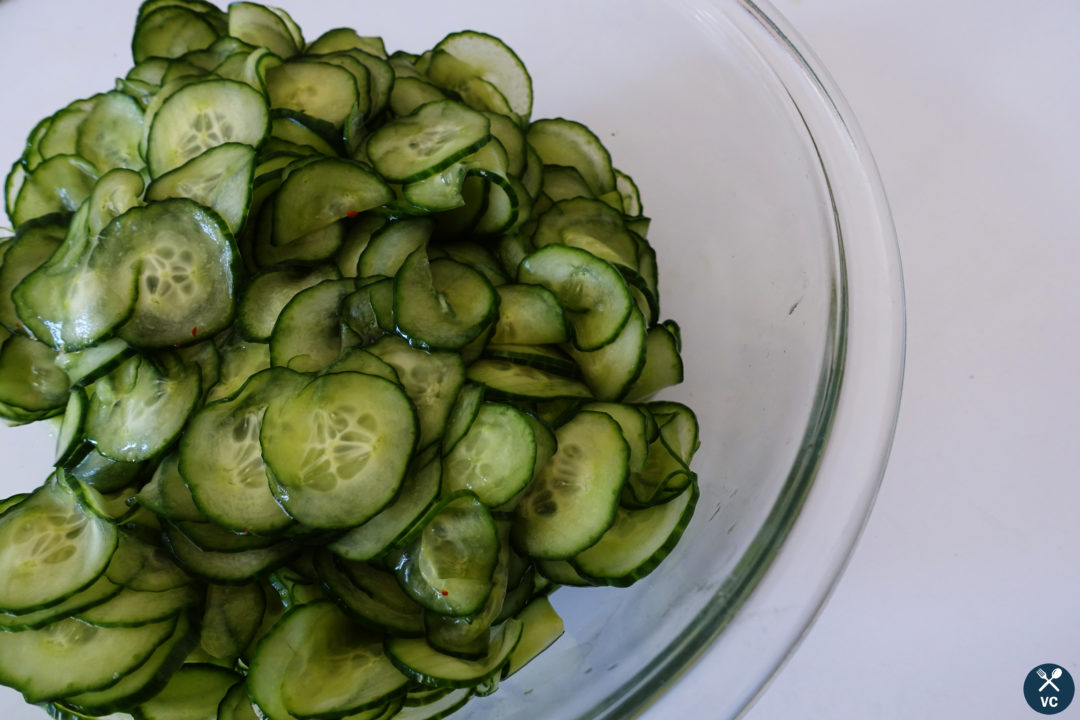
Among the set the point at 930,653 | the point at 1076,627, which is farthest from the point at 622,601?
the point at 1076,627

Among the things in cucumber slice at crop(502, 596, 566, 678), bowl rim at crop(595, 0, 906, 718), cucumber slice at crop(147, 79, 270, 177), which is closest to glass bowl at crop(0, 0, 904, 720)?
bowl rim at crop(595, 0, 906, 718)

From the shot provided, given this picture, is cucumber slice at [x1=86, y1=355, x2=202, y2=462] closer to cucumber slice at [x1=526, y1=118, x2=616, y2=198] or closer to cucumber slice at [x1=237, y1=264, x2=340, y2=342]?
cucumber slice at [x1=237, y1=264, x2=340, y2=342]

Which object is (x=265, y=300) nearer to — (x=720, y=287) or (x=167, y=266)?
(x=167, y=266)

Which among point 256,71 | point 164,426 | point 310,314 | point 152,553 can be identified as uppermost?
point 256,71

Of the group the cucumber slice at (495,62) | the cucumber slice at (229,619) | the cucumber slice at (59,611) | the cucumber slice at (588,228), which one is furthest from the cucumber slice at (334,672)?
the cucumber slice at (495,62)

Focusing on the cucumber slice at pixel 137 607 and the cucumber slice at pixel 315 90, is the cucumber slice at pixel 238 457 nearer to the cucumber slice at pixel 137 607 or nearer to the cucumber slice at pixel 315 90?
the cucumber slice at pixel 137 607

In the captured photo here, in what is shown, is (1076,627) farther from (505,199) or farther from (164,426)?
(164,426)
